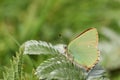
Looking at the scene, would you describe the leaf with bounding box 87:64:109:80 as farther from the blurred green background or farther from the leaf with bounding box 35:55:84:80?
the blurred green background

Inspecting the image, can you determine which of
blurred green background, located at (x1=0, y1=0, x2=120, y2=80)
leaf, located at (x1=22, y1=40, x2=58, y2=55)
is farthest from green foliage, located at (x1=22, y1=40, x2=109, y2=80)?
blurred green background, located at (x1=0, y1=0, x2=120, y2=80)

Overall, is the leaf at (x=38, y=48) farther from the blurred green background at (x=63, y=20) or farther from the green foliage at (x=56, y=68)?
the blurred green background at (x=63, y=20)

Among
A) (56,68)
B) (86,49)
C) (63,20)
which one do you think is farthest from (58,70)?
(63,20)

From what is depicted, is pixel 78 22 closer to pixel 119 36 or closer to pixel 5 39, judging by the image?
pixel 119 36

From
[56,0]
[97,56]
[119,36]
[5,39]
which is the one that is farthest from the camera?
[56,0]

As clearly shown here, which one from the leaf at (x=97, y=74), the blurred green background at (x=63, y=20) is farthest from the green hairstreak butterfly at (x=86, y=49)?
the blurred green background at (x=63, y=20)

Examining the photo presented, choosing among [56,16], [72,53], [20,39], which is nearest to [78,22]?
[56,16]

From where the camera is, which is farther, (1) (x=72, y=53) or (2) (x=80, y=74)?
(1) (x=72, y=53)
